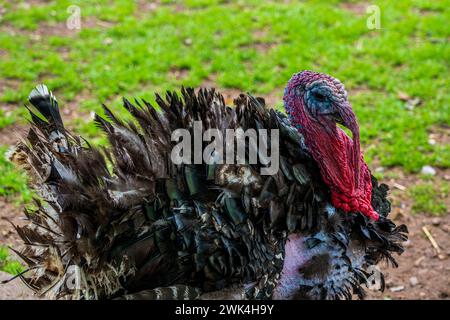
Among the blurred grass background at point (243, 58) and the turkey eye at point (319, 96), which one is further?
the blurred grass background at point (243, 58)

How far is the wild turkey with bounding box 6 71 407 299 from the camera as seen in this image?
352 cm

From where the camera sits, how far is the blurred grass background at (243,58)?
21.9ft

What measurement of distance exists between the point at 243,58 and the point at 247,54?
0.08m

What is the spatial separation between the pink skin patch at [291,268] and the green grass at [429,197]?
2.51 metres

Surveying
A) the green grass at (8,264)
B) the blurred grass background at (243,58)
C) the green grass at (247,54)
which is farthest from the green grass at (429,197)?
the green grass at (8,264)

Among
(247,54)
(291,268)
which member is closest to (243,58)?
(247,54)

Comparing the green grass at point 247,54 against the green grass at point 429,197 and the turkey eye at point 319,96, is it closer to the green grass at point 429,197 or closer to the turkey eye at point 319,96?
the green grass at point 429,197

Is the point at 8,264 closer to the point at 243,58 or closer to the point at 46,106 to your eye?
the point at 46,106

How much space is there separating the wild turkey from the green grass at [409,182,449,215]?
1.97m

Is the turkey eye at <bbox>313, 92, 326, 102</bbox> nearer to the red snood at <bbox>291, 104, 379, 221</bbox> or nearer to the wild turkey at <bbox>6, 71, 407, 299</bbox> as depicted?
the wild turkey at <bbox>6, 71, 407, 299</bbox>

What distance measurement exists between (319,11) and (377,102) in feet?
8.02

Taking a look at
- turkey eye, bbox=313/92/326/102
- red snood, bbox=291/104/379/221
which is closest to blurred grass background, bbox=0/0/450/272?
red snood, bbox=291/104/379/221

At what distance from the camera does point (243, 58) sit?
7.97 meters

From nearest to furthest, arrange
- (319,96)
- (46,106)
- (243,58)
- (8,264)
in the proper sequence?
(319,96) < (46,106) < (8,264) < (243,58)
